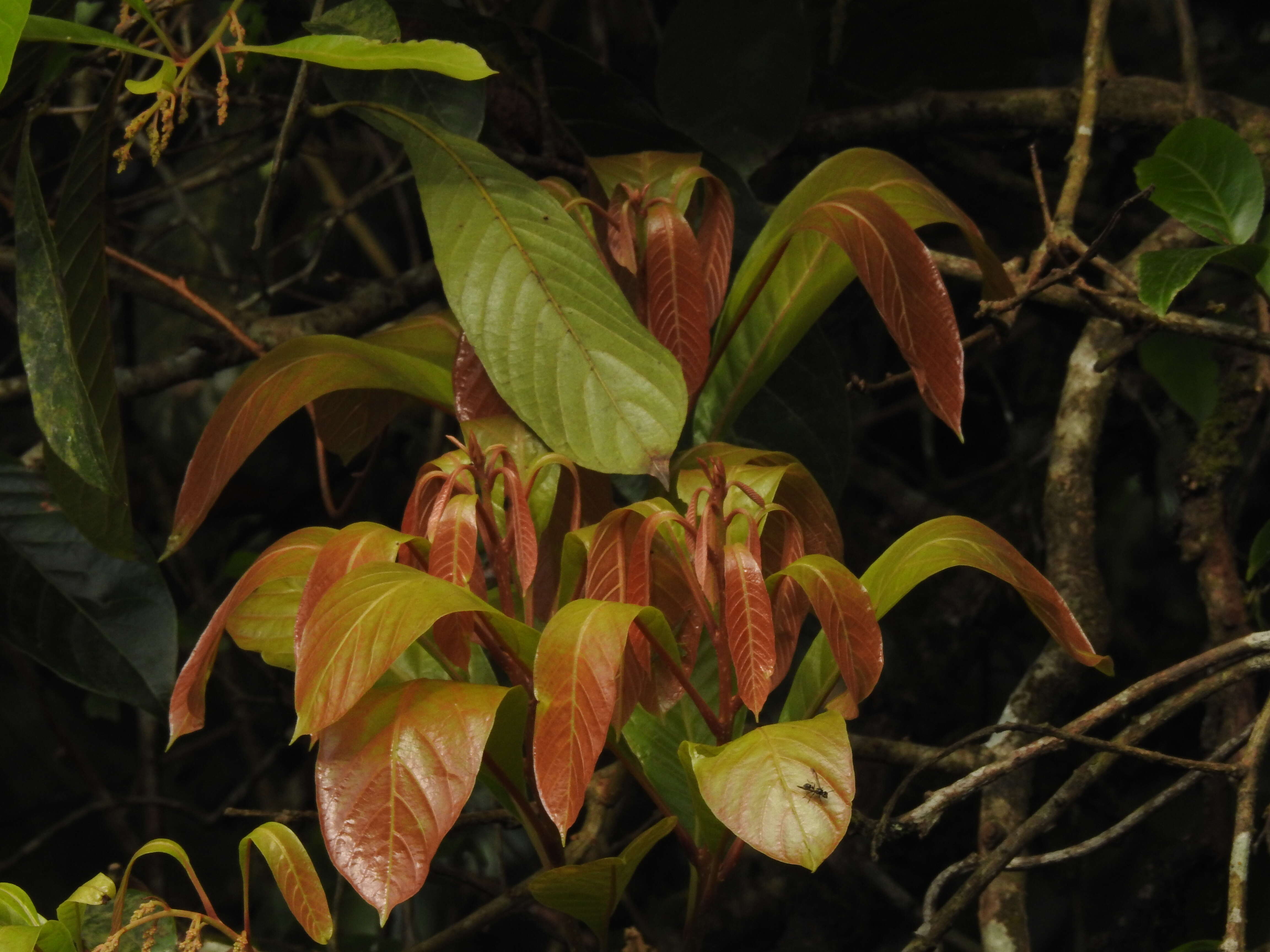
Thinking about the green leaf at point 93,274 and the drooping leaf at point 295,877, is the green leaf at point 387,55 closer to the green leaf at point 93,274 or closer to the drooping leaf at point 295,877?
the green leaf at point 93,274

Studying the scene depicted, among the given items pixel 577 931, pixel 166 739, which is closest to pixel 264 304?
pixel 166 739

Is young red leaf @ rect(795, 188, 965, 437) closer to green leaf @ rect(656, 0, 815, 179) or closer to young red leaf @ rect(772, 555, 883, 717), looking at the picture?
young red leaf @ rect(772, 555, 883, 717)

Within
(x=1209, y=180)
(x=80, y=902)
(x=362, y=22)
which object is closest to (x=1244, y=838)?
(x=1209, y=180)

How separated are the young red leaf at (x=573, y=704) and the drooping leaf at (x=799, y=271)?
0.95 ft

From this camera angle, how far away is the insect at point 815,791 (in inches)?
19.2

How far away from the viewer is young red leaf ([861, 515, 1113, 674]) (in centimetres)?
59

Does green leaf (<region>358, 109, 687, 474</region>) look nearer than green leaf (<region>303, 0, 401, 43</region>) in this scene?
Yes

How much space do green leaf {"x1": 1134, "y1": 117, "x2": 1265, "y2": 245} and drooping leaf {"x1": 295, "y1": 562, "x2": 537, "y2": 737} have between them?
55 cm

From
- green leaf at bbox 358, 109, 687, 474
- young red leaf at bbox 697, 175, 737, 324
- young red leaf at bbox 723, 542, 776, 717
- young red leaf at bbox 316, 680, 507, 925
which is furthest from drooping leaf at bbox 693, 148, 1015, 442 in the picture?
young red leaf at bbox 316, 680, 507, 925

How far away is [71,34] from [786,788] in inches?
21.5

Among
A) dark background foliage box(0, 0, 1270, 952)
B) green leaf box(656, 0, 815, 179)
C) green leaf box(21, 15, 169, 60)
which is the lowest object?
dark background foliage box(0, 0, 1270, 952)

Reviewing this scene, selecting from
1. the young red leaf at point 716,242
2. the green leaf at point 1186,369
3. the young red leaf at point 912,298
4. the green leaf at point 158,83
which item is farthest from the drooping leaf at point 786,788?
the green leaf at point 1186,369

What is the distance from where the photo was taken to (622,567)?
614 mm

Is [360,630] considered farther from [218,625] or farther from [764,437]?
[764,437]
